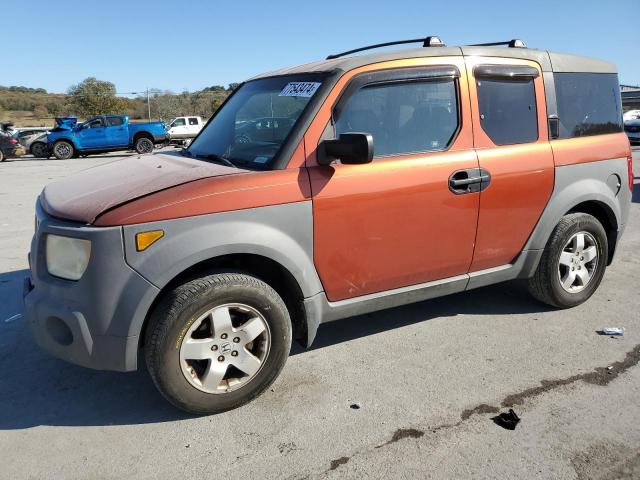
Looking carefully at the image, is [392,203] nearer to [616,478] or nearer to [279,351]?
[279,351]

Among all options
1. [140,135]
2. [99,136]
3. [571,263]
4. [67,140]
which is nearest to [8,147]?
[67,140]

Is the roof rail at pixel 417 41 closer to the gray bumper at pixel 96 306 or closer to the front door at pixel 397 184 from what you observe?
the front door at pixel 397 184

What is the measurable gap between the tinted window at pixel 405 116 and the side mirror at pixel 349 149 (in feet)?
0.71

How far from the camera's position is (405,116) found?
3359 millimetres

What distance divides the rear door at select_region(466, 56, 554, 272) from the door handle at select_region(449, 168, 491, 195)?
40 millimetres

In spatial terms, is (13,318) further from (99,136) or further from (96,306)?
(99,136)

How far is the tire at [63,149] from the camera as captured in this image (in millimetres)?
22719

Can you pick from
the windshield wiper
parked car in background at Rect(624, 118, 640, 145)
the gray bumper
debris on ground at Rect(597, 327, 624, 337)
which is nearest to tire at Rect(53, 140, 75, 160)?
the windshield wiper

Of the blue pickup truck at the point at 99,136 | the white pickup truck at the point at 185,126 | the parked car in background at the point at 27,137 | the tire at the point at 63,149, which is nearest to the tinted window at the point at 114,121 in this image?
the blue pickup truck at the point at 99,136

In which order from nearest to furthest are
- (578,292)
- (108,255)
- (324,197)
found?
(108,255), (324,197), (578,292)

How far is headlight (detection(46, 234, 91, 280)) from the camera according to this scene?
2.61 metres

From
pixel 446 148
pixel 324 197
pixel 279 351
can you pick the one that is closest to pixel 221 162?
pixel 324 197

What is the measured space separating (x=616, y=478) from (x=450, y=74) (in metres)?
2.50

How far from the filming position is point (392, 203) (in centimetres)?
319
